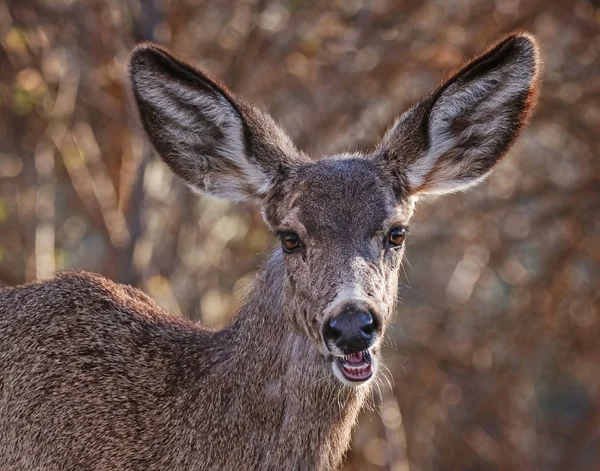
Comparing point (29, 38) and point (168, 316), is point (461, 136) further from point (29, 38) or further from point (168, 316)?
point (29, 38)

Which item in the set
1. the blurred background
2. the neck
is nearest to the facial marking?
the neck

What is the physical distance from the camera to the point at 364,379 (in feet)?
17.1

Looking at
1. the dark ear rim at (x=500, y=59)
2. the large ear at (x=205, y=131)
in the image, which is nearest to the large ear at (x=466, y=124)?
the dark ear rim at (x=500, y=59)

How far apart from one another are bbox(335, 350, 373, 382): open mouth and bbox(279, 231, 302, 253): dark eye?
2.18ft

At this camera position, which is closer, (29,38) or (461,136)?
(461,136)

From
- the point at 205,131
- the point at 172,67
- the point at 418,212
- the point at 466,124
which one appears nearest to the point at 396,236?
the point at 466,124

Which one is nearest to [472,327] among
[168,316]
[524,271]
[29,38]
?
[524,271]

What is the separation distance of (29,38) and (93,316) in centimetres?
484

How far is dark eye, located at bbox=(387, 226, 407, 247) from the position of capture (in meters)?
5.64

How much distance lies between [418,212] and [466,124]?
17.9 feet

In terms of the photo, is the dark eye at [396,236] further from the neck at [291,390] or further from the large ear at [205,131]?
the large ear at [205,131]

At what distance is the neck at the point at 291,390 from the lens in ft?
18.2

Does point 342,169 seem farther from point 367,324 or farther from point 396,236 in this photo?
point 367,324

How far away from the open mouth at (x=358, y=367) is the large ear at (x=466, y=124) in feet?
3.73
